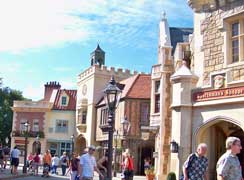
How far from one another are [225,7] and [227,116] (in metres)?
3.95

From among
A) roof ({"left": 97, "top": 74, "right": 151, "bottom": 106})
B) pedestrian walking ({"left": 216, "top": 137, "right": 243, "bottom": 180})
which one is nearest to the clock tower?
roof ({"left": 97, "top": 74, "right": 151, "bottom": 106})

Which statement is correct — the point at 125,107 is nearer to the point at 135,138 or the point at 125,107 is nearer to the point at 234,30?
the point at 135,138

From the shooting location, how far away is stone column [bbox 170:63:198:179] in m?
15.9

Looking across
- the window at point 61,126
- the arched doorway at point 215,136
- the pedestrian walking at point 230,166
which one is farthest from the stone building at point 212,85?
the window at point 61,126

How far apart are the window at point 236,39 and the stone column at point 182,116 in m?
1.56

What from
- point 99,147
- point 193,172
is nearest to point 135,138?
point 99,147

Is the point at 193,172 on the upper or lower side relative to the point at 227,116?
lower

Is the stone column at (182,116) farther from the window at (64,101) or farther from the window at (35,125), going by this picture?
the window at (64,101)

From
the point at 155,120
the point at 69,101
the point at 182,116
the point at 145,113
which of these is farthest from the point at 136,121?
the point at 182,116

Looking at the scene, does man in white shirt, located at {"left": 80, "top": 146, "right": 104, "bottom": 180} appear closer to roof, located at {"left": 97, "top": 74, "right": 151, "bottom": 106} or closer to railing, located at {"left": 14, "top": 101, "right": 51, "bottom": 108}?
roof, located at {"left": 97, "top": 74, "right": 151, "bottom": 106}

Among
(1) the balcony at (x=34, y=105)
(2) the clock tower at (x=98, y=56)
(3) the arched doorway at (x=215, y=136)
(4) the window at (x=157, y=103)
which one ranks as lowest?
(3) the arched doorway at (x=215, y=136)

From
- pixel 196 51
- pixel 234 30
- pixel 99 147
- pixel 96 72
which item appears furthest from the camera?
pixel 96 72

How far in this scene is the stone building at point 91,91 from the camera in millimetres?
48250

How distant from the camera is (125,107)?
4028 centimetres
